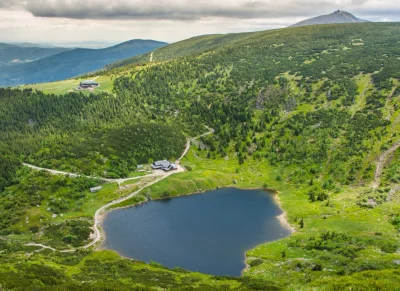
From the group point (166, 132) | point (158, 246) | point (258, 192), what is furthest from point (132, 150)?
point (158, 246)

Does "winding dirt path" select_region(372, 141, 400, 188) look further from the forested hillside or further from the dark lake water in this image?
the dark lake water

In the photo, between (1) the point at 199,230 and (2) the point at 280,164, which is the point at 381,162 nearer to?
(2) the point at 280,164

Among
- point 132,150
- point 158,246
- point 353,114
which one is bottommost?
point 158,246

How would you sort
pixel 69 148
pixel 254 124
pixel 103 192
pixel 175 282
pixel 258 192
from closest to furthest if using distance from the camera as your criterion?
1. pixel 175 282
2. pixel 103 192
3. pixel 258 192
4. pixel 69 148
5. pixel 254 124

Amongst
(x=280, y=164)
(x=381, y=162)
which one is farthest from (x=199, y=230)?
(x=381, y=162)

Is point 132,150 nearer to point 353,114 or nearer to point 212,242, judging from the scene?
point 212,242

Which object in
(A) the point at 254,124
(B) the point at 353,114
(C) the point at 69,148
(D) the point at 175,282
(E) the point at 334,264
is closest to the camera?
(D) the point at 175,282

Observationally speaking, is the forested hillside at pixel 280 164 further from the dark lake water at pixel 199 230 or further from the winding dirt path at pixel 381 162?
the dark lake water at pixel 199 230
